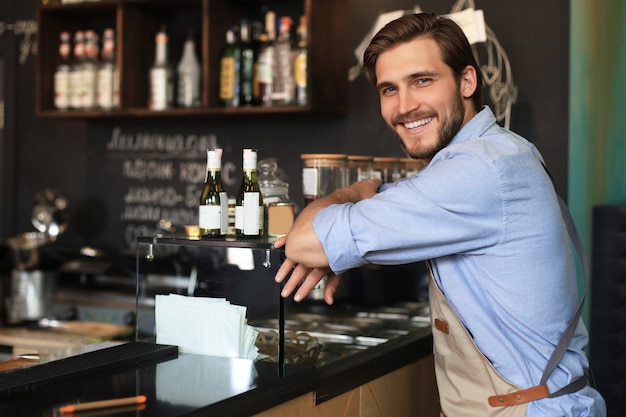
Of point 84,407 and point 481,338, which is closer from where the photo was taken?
point 84,407

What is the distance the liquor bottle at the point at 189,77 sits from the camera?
3.57 metres

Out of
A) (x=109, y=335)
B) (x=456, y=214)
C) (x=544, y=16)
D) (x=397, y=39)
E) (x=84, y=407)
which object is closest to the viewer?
(x=84, y=407)

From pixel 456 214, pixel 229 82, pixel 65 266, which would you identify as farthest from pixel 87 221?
pixel 456 214

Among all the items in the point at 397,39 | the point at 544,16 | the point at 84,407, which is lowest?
the point at 84,407

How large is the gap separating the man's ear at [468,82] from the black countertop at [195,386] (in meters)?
0.69

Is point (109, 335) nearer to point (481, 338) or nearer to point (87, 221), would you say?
point (87, 221)

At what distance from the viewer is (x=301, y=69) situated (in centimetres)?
323

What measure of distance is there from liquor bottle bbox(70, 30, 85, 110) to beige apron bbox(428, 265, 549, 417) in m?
2.45

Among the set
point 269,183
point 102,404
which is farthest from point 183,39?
point 102,404

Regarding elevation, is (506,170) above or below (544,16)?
below

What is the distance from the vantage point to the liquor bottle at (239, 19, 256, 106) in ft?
11.1

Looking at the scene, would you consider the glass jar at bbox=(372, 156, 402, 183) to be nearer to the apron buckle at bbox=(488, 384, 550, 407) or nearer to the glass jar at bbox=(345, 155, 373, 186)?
the glass jar at bbox=(345, 155, 373, 186)

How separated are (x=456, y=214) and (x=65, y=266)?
2638 mm

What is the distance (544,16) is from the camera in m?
3.05
